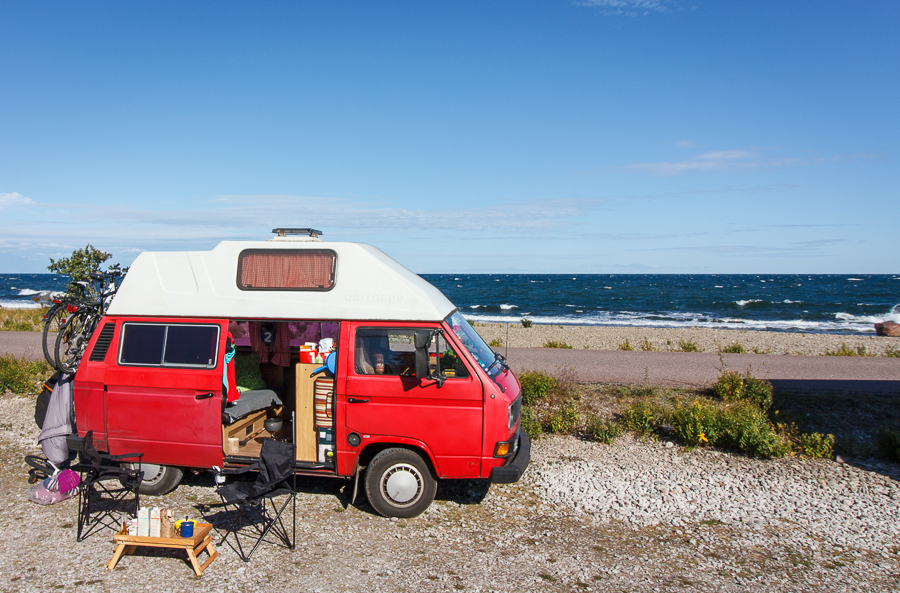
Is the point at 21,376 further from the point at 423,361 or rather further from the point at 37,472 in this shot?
the point at 423,361

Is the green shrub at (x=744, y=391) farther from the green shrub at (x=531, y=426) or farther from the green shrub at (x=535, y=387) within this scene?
the green shrub at (x=531, y=426)

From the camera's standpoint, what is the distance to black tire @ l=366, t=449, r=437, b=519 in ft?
19.4

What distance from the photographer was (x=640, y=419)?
Answer: 8867mm

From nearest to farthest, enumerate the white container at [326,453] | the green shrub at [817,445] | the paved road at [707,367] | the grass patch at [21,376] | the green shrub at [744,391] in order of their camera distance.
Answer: the white container at [326,453]
the green shrub at [817,445]
the green shrub at [744,391]
the grass patch at [21,376]
the paved road at [707,367]

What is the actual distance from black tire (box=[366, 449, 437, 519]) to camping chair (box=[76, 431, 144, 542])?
2306 millimetres

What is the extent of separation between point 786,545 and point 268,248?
6.04 meters

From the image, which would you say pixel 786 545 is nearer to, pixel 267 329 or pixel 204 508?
pixel 204 508

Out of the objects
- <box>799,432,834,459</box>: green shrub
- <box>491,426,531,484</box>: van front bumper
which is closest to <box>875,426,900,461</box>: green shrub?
<box>799,432,834,459</box>: green shrub

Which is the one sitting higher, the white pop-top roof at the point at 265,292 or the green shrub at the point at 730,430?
the white pop-top roof at the point at 265,292

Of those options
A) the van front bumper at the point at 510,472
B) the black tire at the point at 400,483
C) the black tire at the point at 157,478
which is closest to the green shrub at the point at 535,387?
the van front bumper at the point at 510,472

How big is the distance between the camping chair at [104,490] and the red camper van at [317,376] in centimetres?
28

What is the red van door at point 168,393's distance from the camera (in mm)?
6090

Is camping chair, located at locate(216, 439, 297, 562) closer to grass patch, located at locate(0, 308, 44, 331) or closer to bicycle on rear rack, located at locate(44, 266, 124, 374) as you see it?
bicycle on rear rack, located at locate(44, 266, 124, 374)

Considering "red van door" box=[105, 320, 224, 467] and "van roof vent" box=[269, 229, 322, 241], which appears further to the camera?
"van roof vent" box=[269, 229, 322, 241]
